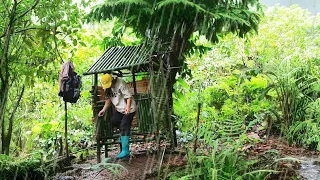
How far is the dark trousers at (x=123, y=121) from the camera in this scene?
6.60 m

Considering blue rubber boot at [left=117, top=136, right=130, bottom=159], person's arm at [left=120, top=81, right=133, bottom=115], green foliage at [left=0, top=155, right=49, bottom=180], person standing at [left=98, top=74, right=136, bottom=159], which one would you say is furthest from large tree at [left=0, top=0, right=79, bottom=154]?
blue rubber boot at [left=117, top=136, right=130, bottom=159]

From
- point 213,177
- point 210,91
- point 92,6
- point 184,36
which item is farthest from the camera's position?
point 210,91

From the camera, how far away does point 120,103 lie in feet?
22.1

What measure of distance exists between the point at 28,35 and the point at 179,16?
8.80 feet

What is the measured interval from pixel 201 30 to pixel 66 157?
332cm

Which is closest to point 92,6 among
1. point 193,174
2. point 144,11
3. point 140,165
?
point 144,11

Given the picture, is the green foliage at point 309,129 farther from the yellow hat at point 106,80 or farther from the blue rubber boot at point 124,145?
the yellow hat at point 106,80

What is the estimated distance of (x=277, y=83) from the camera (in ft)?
26.0

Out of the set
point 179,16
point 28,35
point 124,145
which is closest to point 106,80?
point 124,145

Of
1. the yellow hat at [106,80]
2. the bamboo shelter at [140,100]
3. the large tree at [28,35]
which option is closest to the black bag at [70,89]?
the bamboo shelter at [140,100]

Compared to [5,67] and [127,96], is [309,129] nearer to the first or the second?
[127,96]

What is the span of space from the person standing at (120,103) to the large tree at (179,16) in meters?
1.16

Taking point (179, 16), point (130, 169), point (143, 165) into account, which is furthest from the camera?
point (179, 16)

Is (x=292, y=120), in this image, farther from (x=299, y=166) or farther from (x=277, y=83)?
(x=299, y=166)
